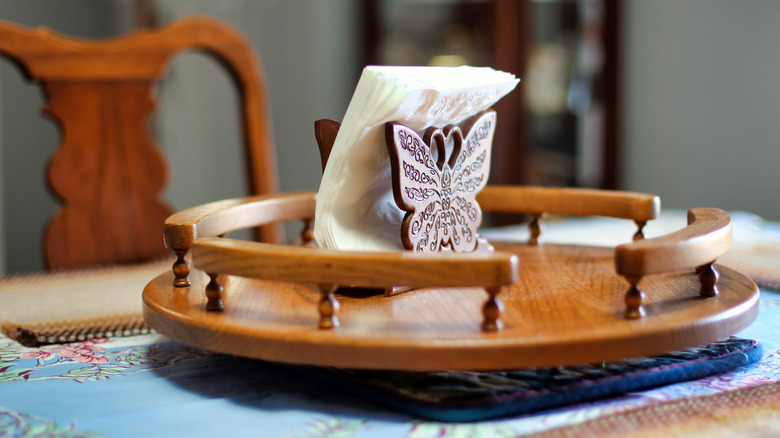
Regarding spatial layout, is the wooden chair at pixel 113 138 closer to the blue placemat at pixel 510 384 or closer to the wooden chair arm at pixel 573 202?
the wooden chair arm at pixel 573 202

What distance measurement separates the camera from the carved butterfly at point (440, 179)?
603mm

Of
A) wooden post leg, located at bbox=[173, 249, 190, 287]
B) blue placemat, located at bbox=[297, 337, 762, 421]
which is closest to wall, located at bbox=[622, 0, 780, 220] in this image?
blue placemat, located at bbox=[297, 337, 762, 421]

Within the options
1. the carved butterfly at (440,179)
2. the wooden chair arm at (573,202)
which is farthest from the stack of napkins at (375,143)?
the wooden chair arm at (573,202)

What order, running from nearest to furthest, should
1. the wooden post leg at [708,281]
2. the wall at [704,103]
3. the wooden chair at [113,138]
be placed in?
1. the wooden post leg at [708,281]
2. the wooden chair at [113,138]
3. the wall at [704,103]

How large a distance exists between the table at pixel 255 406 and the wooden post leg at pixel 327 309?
6 centimetres

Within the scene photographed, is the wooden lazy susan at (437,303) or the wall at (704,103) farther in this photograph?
the wall at (704,103)

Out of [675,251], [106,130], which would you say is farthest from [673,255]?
[106,130]

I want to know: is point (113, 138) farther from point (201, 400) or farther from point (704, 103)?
point (704, 103)

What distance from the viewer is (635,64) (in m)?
2.90

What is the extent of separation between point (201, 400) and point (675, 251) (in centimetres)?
33

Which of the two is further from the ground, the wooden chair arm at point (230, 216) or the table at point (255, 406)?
the wooden chair arm at point (230, 216)

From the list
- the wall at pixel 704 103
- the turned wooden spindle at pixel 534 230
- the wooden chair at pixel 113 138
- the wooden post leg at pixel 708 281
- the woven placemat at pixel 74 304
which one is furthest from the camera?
the wall at pixel 704 103

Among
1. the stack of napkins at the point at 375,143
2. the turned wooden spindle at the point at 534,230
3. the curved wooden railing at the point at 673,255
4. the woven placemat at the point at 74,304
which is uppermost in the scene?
the stack of napkins at the point at 375,143

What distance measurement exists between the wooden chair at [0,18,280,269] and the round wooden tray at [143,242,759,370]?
2.09ft
